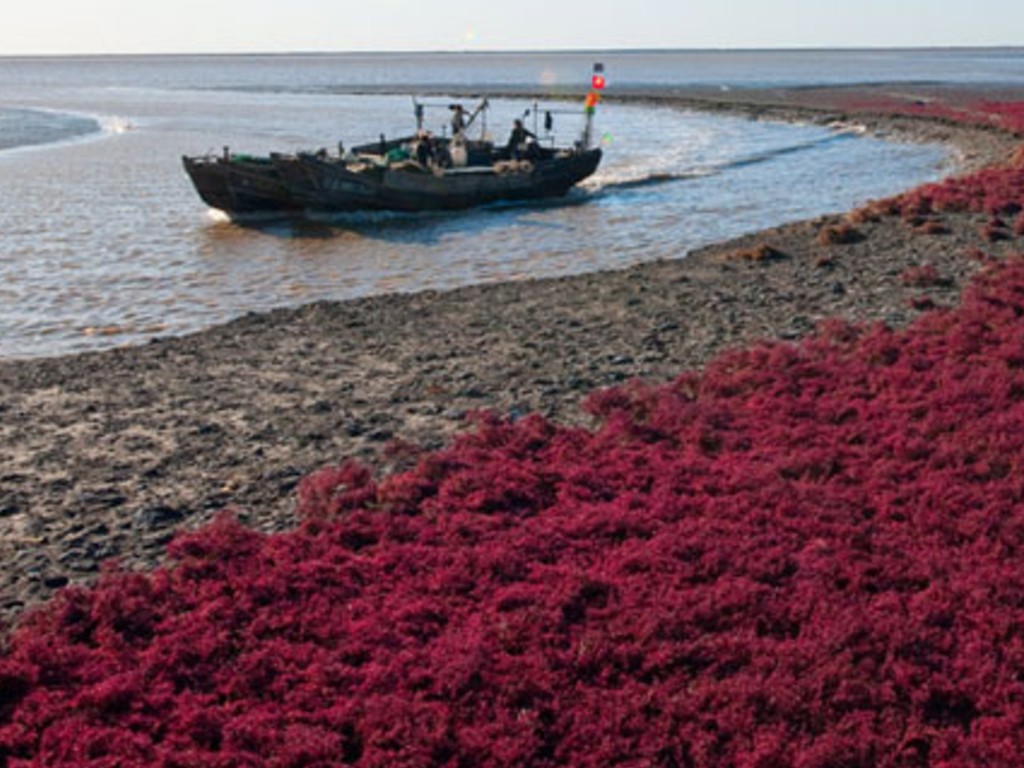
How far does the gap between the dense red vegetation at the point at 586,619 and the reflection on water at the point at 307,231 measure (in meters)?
11.6

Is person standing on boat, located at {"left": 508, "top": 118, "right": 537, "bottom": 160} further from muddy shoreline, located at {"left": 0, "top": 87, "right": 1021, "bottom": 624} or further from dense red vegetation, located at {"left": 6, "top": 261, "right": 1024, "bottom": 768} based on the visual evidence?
dense red vegetation, located at {"left": 6, "top": 261, "right": 1024, "bottom": 768}

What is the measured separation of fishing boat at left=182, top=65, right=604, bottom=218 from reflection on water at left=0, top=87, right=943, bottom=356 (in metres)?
0.61

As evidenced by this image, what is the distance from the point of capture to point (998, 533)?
972 centimetres

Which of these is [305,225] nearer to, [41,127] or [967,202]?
[967,202]

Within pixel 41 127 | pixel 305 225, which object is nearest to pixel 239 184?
pixel 305 225

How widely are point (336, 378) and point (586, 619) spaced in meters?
8.15

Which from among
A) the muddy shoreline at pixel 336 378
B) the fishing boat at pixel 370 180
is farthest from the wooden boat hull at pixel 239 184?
the muddy shoreline at pixel 336 378

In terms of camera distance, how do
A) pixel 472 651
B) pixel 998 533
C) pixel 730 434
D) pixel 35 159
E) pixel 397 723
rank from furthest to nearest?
pixel 35 159 < pixel 730 434 < pixel 998 533 < pixel 472 651 < pixel 397 723

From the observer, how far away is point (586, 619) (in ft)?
27.6

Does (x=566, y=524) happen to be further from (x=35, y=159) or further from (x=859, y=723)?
(x=35, y=159)

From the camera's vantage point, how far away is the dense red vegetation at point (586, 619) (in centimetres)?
692

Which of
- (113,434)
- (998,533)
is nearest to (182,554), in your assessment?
(113,434)

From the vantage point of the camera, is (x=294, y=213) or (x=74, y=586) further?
(x=294, y=213)

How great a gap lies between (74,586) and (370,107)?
9682 centimetres
